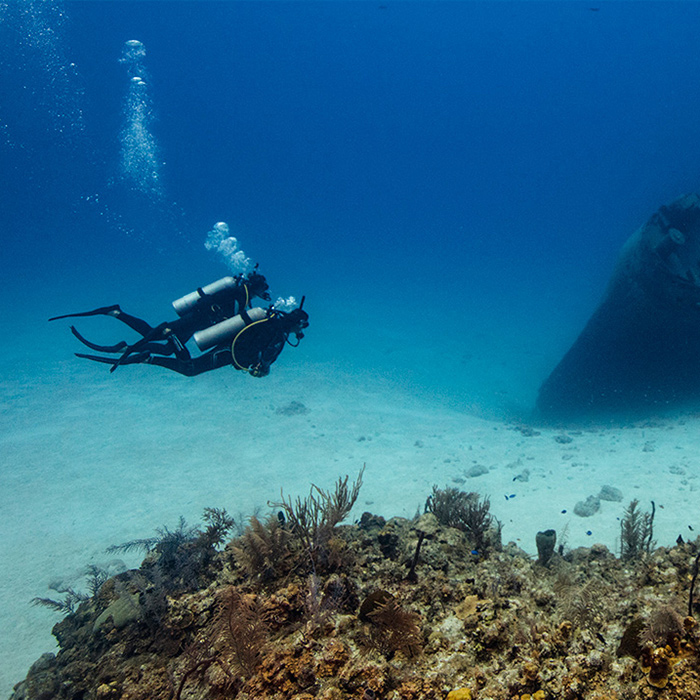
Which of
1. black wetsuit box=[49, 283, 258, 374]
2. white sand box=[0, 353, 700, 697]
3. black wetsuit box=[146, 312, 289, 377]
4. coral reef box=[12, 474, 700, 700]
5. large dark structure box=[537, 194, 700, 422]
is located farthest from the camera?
large dark structure box=[537, 194, 700, 422]

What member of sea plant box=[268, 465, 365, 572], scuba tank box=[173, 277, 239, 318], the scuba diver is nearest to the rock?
sea plant box=[268, 465, 365, 572]

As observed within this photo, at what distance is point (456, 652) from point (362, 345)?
34737 mm

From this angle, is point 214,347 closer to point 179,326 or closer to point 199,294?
point 179,326

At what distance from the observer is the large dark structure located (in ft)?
41.9

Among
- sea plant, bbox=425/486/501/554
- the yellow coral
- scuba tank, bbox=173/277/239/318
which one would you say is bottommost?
the yellow coral

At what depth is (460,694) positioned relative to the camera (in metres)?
2.02

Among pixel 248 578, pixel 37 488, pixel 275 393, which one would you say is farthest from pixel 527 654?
pixel 275 393

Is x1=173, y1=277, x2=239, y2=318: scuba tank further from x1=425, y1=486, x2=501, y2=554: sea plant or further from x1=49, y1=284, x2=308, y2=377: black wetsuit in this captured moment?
x1=425, y1=486, x2=501, y2=554: sea plant

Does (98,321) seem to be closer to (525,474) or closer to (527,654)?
(525,474)

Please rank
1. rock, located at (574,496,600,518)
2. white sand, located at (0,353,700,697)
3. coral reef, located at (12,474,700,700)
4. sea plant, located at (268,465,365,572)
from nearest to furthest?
coral reef, located at (12,474,700,700) → sea plant, located at (268,465,365,572) → white sand, located at (0,353,700,697) → rock, located at (574,496,600,518)

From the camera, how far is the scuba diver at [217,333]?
7.58m

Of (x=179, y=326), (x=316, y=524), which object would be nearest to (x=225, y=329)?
(x=179, y=326)

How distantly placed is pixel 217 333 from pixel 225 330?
0.58 ft

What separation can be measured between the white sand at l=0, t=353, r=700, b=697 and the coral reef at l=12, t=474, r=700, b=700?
11.3 feet
